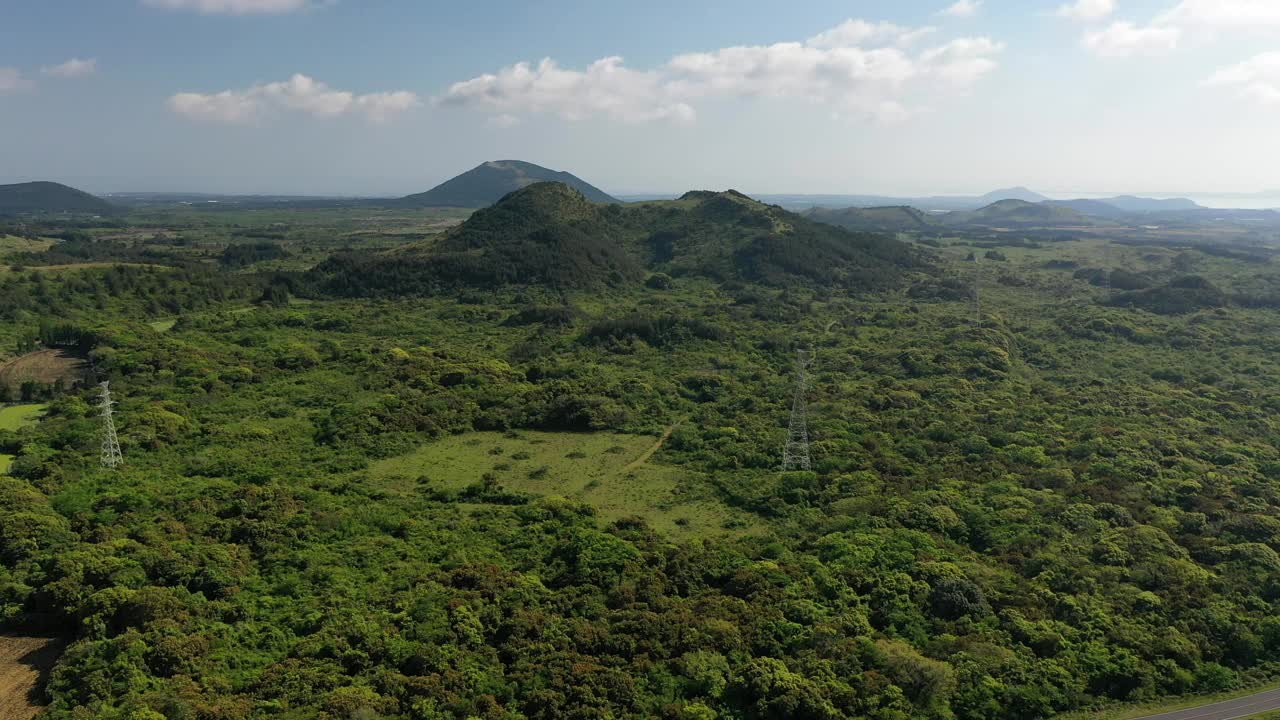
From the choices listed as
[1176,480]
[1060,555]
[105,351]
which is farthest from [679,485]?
[105,351]

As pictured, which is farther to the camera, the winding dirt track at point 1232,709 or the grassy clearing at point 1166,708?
the winding dirt track at point 1232,709

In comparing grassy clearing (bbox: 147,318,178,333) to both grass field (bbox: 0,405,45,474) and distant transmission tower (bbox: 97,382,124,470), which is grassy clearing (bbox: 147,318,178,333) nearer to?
grass field (bbox: 0,405,45,474)

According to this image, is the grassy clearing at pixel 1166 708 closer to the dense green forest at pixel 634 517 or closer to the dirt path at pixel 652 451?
the dense green forest at pixel 634 517

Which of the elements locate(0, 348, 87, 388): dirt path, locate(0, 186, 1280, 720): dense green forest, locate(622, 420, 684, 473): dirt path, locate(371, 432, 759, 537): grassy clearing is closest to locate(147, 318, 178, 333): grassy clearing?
locate(0, 186, 1280, 720): dense green forest

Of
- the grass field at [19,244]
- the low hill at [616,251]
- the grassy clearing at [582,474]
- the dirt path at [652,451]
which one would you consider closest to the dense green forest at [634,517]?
the grassy clearing at [582,474]

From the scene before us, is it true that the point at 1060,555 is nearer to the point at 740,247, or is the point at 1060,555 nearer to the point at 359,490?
the point at 359,490
